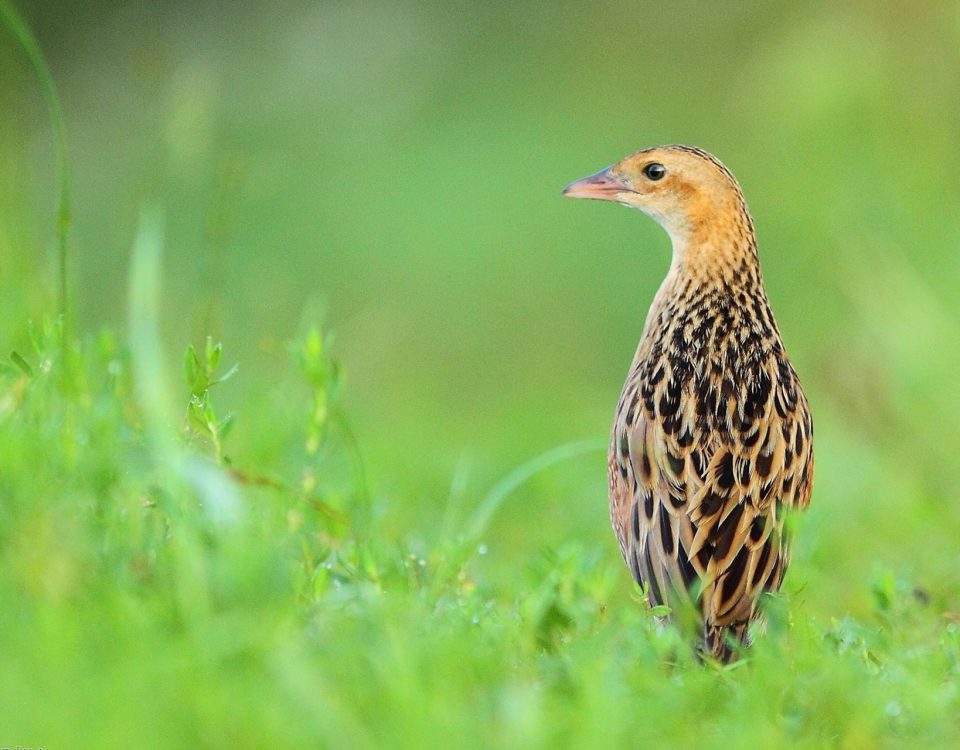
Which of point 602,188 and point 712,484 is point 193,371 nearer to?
point 712,484

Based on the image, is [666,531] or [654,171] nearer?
[666,531]

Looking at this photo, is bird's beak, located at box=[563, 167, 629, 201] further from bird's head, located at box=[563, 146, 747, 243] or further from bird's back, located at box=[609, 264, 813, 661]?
bird's back, located at box=[609, 264, 813, 661]

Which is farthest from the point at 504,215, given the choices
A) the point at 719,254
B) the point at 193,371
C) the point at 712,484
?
the point at 193,371

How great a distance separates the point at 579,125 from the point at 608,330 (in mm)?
3958

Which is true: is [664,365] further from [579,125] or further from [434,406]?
[579,125]

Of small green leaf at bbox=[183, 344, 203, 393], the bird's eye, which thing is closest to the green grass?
small green leaf at bbox=[183, 344, 203, 393]

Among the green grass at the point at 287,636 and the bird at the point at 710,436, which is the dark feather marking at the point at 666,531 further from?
the green grass at the point at 287,636

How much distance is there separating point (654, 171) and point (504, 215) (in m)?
8.32

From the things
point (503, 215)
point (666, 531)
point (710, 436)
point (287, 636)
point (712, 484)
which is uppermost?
point (503, 215)

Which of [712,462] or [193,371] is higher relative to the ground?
[193,371]

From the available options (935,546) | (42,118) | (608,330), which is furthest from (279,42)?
(935,546)

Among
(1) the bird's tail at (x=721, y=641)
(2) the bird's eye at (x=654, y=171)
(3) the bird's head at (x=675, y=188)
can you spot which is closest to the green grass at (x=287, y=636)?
(1) the bird's tail at (x=721, y=641)

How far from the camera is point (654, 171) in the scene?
5.13 m

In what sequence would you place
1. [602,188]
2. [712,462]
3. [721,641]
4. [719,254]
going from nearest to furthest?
[721,641] → [712,462] → [719,254] → [602,188]
